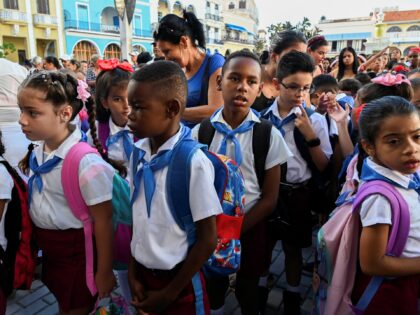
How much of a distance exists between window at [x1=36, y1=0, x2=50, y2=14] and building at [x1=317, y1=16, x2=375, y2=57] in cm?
3155

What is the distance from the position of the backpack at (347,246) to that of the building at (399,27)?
4405cm

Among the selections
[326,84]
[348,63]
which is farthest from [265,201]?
[348,63]

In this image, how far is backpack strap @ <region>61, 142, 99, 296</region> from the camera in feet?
5.13

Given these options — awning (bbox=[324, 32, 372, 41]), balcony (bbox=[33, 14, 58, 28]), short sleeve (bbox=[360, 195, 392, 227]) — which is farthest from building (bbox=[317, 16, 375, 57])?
short sleeve (bbox=[360, 195, 392, 227])

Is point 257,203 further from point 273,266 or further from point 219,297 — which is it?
point 273,266

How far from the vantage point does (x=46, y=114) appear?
166 centimetres

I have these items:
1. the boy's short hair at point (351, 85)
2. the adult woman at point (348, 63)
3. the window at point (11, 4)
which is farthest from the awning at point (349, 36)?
the boy's short hair at point (351, 85)

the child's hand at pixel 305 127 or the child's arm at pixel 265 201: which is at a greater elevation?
the child's hand at pixel 305 127

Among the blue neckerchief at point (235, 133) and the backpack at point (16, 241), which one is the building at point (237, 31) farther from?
the backpack at point (16, 241)

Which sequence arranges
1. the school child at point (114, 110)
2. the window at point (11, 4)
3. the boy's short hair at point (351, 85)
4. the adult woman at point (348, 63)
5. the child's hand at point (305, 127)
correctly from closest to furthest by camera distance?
the child's hand at point (305, 127)
the school child at point (114, 110)
the boy's short hair at point (351, 85)
the adult woman at point (348, 63)
the window at point (11, 4)

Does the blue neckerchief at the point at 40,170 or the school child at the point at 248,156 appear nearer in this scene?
the blue neckerchief at the point at 40,170

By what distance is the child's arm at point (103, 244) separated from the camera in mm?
1607

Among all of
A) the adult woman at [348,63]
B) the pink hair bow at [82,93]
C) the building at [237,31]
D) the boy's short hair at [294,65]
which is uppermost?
the building at [237,31]

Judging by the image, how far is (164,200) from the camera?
1350 mm
